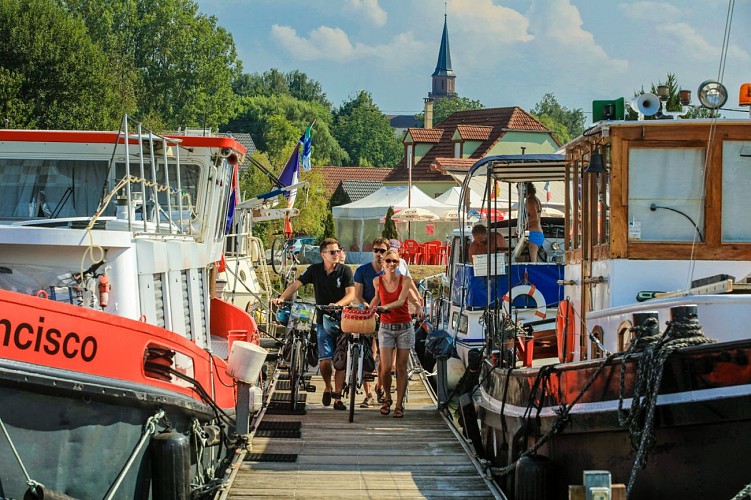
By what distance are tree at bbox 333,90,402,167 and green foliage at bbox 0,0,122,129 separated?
8872 centimetres

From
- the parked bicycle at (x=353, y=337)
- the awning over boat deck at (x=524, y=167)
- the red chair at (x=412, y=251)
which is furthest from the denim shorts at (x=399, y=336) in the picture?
the red chair at (x=412, y=251)

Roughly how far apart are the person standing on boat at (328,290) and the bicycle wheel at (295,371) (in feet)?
0.77

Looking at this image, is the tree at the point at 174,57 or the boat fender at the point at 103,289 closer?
the boat fender at the point at 103,289

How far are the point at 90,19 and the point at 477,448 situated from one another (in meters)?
60.5

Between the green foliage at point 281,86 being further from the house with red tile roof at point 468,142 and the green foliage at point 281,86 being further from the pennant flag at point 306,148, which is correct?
the pennant flag at point 306,148

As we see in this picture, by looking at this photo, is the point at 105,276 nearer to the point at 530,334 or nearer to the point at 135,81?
the point at 530,334

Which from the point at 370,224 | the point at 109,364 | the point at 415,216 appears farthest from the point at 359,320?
the point at 370,224

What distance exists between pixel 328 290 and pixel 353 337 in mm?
670

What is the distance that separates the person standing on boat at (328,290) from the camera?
13.1 m

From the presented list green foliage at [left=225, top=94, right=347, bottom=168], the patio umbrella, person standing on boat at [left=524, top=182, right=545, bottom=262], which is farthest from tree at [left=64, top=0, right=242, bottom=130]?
person standing on boat at [left=524, top=182, right=545, bottom=262]

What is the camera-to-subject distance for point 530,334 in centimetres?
1306

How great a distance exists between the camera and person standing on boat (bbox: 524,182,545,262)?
16375 millimetres

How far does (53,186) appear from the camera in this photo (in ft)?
42.8

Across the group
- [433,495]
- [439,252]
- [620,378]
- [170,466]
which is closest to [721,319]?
[620,378]
